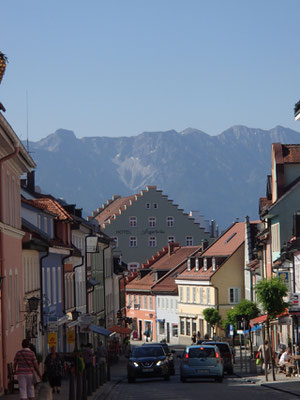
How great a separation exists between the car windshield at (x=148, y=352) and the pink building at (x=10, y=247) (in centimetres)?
717

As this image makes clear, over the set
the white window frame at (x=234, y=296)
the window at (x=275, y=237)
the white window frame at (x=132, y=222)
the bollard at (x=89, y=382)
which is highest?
the white window frame at (x=132, y=222)

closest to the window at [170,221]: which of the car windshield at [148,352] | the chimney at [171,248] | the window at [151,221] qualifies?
the window at [151,221]

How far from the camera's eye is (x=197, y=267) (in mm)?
101438

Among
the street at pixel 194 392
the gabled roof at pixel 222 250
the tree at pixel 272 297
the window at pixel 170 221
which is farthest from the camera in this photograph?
the window at pixel 170 221

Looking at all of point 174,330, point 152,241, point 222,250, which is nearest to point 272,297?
point 222,250

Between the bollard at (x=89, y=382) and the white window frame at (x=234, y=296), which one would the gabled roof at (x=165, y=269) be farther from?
the bollard at (x=89, y=382)

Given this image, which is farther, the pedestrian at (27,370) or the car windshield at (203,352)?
the car windshield at (203,352)

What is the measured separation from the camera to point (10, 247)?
30.0 meters

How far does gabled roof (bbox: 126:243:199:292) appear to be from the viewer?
111500mm

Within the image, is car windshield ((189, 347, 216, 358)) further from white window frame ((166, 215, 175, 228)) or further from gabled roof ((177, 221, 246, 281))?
white window frame ((166, 215, 175, 228))

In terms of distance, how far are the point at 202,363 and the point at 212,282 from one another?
57.0 m

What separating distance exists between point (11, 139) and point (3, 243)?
3.19m

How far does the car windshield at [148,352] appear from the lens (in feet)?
131

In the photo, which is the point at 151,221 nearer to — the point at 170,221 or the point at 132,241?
the point at 170,221
